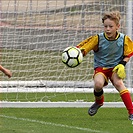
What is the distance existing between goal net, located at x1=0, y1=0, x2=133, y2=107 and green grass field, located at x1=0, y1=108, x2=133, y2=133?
2.07 meters

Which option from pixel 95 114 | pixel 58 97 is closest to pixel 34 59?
pixel 58 97

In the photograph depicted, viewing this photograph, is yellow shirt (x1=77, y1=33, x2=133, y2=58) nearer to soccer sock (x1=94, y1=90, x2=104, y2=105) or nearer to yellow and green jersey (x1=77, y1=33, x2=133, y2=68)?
yellow and green jersey (x1=77, y1=33, x2=133, y2=68)

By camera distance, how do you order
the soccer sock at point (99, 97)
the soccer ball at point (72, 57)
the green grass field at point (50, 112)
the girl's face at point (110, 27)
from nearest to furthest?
the green grass field at point (50, 112) → the soccer ball at point (72, 57) → the girl's face at point (110, 27) → the soccer sock at point (99, 97)

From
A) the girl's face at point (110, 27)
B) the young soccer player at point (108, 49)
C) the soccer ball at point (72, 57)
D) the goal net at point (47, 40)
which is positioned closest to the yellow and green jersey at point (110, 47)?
the young soccer player at point (108, 49)

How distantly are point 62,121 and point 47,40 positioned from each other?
471 cm

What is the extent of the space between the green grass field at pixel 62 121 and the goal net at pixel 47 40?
6.78 ft

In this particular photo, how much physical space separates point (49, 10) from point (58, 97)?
7.44 feet

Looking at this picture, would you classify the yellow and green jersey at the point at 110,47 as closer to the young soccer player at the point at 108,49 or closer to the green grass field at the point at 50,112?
the young soccer player at the point at 108,49

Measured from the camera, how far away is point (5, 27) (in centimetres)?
1468

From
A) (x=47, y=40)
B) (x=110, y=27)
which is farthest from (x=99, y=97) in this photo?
(x=47, y=40)

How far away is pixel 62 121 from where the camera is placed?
9.48m

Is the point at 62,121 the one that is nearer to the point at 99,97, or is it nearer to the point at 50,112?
the point at 99,97

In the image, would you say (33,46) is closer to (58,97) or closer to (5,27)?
(5,27)

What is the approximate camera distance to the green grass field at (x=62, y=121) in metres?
8.66
